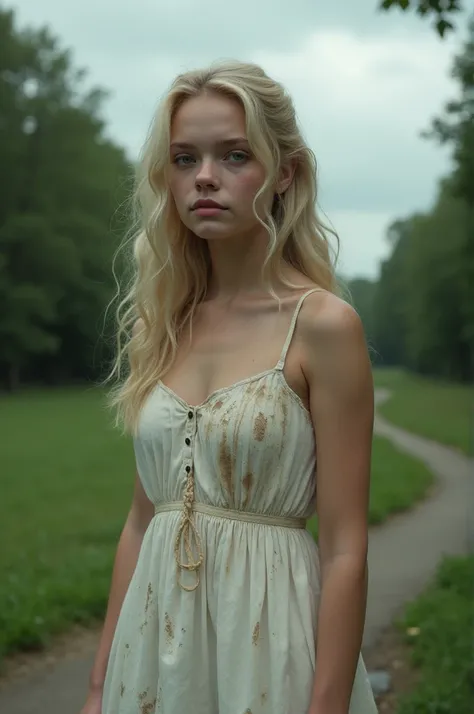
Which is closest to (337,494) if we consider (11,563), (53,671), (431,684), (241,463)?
(241,463)

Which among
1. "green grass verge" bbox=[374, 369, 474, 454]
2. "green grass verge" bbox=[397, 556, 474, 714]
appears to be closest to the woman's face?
"green grass verge" bbox=[397, 556, 474, 714]

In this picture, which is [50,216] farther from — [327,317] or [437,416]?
[327,317]

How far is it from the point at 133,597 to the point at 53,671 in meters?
3.47

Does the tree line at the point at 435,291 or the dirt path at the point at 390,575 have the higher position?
the tree line at the point at 435,291

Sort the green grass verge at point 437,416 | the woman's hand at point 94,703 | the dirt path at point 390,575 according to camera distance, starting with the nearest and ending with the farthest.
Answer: the woman's hand at point 94,703 → the dirt path at point 390,575 → the green grass verge at point 437,416

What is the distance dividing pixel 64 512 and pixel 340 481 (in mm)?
10300

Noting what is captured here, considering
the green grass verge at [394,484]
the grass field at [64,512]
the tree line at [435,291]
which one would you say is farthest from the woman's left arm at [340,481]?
the tree line at [435,291]

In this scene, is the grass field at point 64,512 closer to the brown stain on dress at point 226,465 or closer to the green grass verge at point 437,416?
the brown stain on dress at point 226,465

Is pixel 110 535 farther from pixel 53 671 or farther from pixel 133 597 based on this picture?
pixel 133 597

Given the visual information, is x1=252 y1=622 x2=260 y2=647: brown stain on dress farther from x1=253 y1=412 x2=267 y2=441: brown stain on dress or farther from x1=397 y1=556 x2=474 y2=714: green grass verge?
x1=397 y1=556 x2=474 y2=714: green grass verge

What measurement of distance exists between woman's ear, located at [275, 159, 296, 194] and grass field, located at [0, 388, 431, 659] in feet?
2.55

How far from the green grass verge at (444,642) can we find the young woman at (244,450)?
2702 mm

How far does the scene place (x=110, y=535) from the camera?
9.95 m

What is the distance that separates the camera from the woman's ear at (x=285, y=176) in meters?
2.26
